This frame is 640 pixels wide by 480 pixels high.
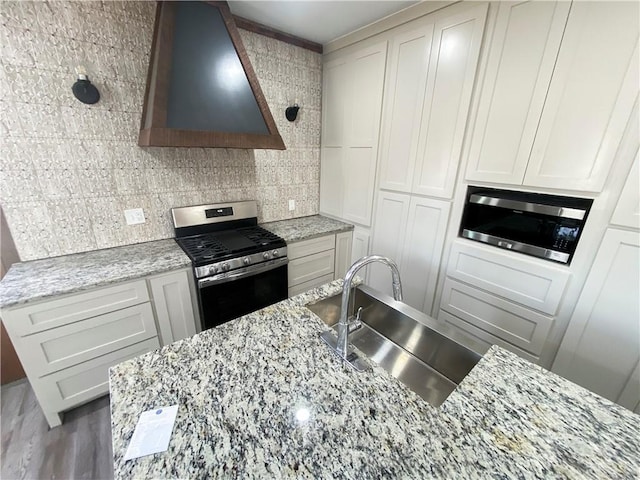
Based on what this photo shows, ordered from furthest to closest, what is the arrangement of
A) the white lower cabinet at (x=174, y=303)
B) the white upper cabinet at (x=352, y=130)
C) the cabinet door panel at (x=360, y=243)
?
the cabinet door panel at (x=360, y=243), the white upper cabinet at (x=352, y=130), the white lower cabinet at (x=174, y=303)

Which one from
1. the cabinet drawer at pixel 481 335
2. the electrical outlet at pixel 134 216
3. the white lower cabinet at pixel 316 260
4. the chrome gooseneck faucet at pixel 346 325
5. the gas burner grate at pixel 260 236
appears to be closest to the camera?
the chrome gooseneck faucet at pixel 346 325

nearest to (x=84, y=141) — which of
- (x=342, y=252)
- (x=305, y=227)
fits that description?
(x=305, y=227)

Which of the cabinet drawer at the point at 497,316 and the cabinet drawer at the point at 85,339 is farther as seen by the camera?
the cabinet drawer at the point at 497,316

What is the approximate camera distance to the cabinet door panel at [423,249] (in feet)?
5.98

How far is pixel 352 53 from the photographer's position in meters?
2.07

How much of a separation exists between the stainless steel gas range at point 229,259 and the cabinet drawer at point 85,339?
337 mm

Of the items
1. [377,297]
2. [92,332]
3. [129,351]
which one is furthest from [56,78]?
[377,297]

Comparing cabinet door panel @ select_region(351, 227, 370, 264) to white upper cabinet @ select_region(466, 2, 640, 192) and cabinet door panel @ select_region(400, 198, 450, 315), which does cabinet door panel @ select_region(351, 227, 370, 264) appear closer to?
cabinet door panel @ select_region(400, 198, 450, 315)

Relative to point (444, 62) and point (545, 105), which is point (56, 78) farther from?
point (545, 105)

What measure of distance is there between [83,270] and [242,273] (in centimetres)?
84

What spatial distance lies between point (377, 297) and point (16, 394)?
2.35 meters

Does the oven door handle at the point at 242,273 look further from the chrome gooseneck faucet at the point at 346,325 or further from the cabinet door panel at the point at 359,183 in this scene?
the chrome gooseneck faucet at the point at 346,325

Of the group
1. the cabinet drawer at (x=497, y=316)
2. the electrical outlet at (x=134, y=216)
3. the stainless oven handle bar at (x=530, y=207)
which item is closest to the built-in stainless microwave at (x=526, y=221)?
the stainless oven handle bar at (x=530, y=207)

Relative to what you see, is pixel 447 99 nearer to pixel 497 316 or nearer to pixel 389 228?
pixel 389 228
